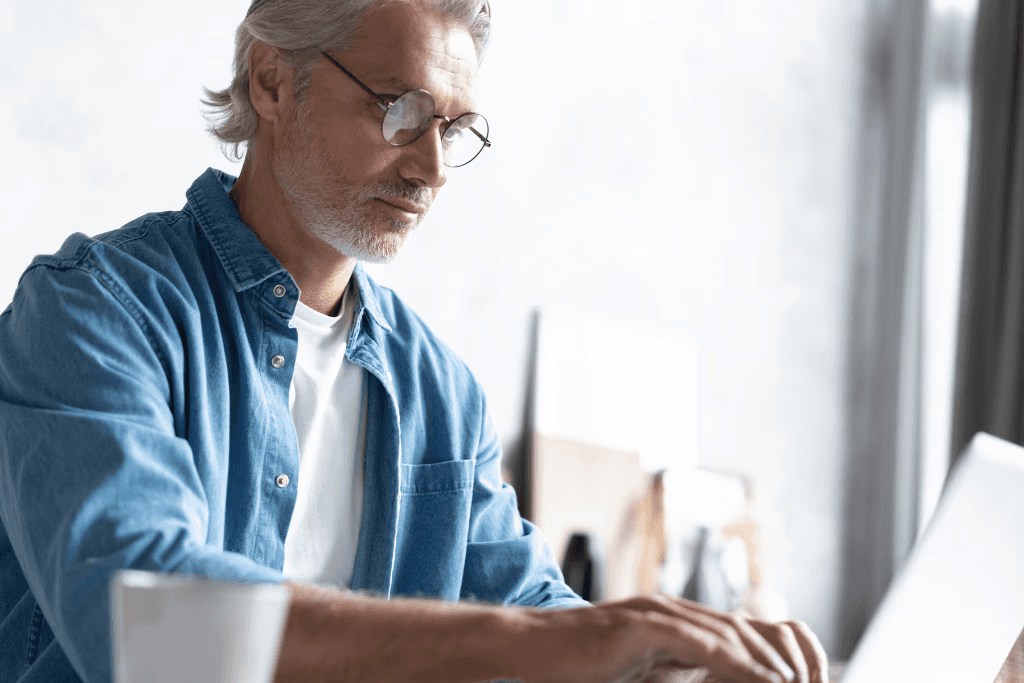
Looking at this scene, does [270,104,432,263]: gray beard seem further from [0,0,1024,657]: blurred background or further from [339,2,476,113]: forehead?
[0,0,1024,657]: blurred background

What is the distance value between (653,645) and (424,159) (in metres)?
0.76

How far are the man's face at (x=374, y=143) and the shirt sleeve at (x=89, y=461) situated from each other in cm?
33

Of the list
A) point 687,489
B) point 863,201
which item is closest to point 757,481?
point 687,489

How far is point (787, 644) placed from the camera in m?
0.75

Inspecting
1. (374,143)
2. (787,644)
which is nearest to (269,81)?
(374,143)

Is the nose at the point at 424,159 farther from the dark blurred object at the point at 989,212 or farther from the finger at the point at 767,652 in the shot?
the dark blurred object at the point at 989,212

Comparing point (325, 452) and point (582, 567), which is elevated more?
point (325, 452)

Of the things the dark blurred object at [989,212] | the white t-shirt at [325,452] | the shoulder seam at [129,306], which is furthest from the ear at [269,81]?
the dark blurred object at [989,212]

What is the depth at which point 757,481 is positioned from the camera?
3.55 metres

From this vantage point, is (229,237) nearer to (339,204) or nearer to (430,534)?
(339,204)

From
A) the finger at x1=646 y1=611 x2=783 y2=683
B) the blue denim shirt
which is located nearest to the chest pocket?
the blue denim shirt

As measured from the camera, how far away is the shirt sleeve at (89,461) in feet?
2.43

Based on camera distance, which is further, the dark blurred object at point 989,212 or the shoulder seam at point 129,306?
the dark blurred object at point 989,212

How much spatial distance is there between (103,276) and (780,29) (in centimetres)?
320
